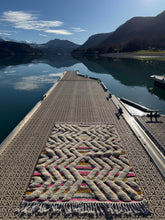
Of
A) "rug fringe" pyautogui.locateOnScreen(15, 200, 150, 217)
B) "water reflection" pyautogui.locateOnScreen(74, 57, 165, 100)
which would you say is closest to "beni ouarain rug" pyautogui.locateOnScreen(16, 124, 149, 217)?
"rug fringe" pyautogui.locateOnScreen(15, 200, 150, 217)

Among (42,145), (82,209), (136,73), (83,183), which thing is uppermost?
(136,73)

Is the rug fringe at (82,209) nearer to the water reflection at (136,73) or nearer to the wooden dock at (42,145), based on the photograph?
the wooden dock at (42,145)

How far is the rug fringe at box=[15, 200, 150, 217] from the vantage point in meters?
5.46

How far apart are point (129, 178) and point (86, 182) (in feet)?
7.40

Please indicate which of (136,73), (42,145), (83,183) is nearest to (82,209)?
(83,183)

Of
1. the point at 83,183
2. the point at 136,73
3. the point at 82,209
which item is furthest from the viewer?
the point at 136,73

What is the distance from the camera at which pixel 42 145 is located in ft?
30.6

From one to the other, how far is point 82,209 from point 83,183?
112cm

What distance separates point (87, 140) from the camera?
31.5ft

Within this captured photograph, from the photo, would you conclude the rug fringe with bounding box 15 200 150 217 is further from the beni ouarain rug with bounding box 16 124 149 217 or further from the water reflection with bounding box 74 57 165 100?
the water reflection with bounding box 74 57 165 100

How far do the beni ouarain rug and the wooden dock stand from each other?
0.46 meters

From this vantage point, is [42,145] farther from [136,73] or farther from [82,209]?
[136,73]

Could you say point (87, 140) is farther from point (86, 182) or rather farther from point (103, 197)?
point (103, 197)

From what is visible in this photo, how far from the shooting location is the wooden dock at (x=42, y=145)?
605 centimetres
